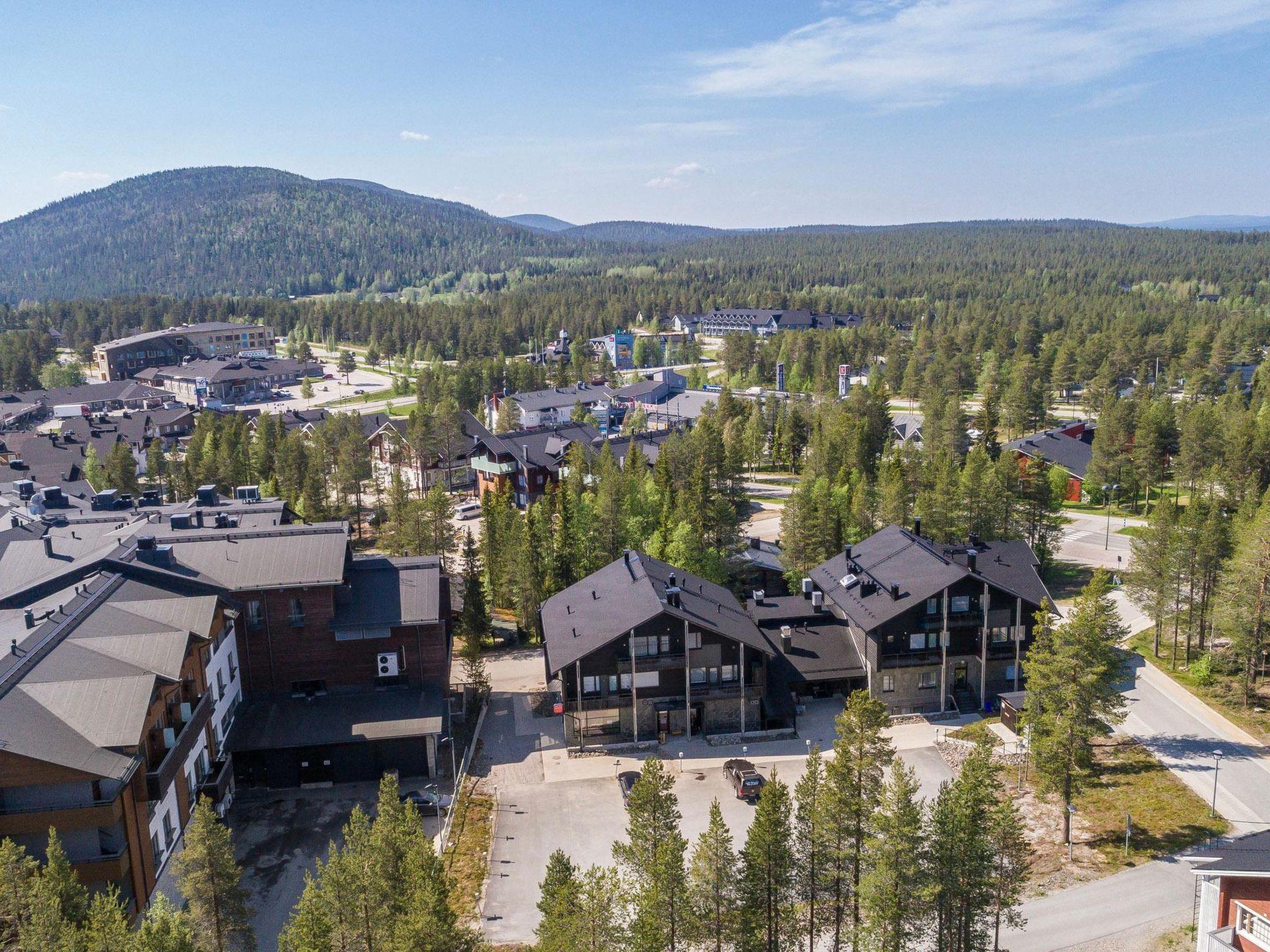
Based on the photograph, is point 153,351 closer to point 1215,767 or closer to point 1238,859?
point 1215,767

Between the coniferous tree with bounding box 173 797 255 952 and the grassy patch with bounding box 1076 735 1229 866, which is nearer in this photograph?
the coniferous tree with bounding box 173 797 255 952

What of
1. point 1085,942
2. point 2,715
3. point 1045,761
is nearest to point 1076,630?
point 1045,761

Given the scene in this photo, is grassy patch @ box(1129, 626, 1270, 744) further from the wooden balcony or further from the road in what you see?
the wooden balcony

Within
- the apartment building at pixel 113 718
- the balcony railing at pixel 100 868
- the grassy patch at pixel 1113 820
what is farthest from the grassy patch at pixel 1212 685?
the balcony railing at pixel 100 868

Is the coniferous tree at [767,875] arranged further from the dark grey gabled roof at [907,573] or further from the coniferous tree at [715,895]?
the dark grey gabled roof at [907,573]

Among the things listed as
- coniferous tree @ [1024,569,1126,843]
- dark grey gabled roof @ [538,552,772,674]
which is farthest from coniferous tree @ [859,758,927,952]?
dark grey gabled roof @ [538,552,772,674]

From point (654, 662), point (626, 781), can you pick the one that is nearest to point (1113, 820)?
point (626, 781)

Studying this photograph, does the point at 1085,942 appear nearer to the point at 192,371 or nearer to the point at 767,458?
the point at 767,458
